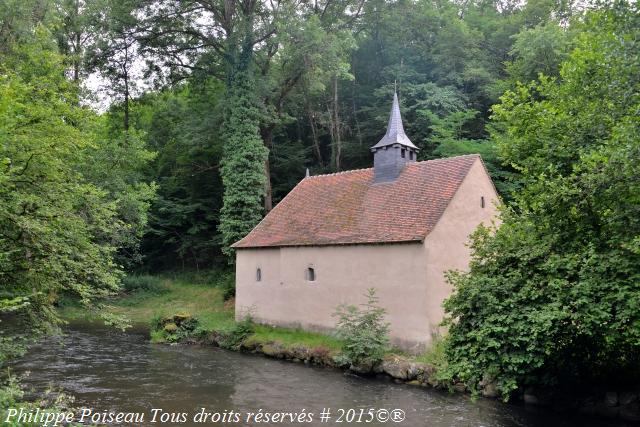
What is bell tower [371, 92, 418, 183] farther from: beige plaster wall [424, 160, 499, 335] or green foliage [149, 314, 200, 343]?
green foliage [149, 314, 200, 343]

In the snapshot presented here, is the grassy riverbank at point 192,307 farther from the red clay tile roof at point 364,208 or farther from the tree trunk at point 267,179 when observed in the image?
the tree trunk at point 267,179

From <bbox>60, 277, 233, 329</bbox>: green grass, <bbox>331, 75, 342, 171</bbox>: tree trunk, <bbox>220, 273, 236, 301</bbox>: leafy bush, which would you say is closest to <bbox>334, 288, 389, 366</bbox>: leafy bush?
<bbox>60, 277, 233, 329</bbox>: green grass

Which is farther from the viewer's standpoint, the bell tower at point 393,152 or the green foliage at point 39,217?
the bell tower at point 393,152

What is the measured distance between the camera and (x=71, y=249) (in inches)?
422

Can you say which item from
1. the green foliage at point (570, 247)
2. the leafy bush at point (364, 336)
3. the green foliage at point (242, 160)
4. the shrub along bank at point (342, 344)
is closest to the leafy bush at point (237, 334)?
the shrub along bank at point (342, 344)

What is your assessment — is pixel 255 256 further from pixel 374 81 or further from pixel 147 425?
pixel 374 81

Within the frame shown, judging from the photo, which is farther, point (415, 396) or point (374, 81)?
point (374, 81)

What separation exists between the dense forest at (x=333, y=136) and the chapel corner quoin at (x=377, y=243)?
110 inches

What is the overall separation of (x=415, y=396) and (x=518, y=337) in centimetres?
420

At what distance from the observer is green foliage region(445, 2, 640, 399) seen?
8.59 m

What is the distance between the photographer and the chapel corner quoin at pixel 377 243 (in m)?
16.1

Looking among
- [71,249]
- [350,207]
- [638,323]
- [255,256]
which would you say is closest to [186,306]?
[255,256]

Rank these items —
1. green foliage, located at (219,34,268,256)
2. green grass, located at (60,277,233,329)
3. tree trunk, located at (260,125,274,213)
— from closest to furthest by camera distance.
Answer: green foliage, located at (219,34,268,256), green grass, located at (60,277,233,329), tree trunk, located at (260,125,274,213)

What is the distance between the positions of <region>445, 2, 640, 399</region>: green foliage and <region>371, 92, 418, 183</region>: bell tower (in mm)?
7579
